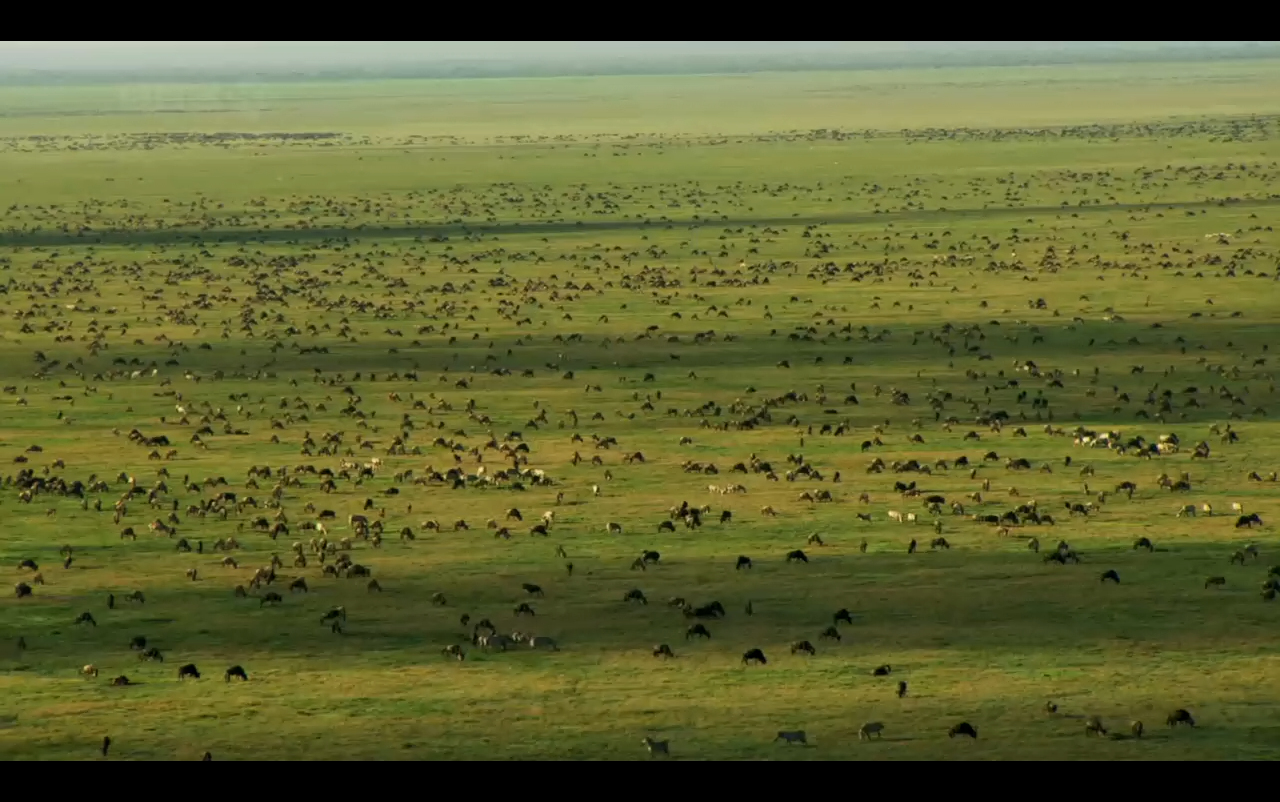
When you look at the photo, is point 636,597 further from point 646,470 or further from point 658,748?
point 646,470

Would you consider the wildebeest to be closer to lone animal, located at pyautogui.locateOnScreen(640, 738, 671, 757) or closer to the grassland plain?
the grassland plain

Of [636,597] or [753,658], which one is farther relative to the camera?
[636,597]

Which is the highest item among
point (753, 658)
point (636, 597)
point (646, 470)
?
point (753, 658)

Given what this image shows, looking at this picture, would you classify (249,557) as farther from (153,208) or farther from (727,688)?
(153,208)

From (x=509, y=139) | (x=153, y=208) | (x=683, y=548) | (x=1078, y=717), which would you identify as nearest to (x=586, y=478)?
(x=683, y=548)

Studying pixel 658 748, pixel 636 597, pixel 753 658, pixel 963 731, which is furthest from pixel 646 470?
pixel 658 748

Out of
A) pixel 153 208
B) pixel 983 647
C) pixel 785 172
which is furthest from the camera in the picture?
pixel 785 172

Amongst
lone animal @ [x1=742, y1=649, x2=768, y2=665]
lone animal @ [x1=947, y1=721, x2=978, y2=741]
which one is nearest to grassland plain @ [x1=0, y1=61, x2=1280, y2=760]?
lone animal @ [x1=947, y1=721, x2=978, y2=741]

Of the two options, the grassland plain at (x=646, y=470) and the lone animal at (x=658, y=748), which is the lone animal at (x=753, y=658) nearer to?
the grassland plain at (x=646, y=470)

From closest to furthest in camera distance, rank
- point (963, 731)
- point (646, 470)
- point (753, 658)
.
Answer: point (963, 731), point (753, 658), point (646, 470)
